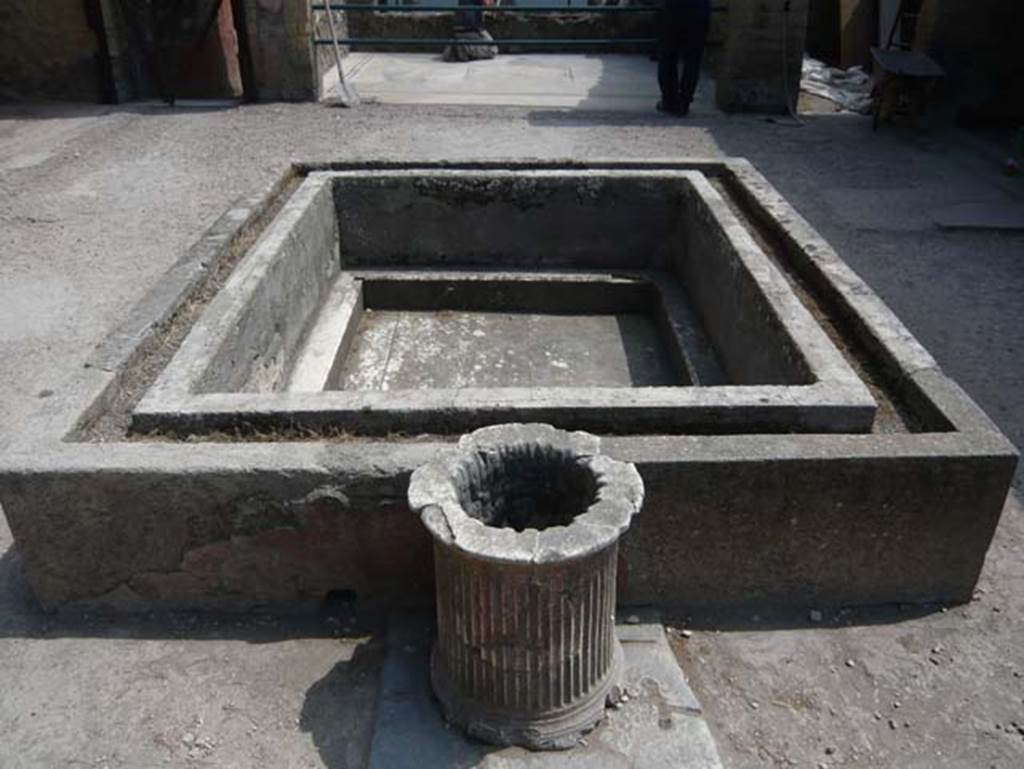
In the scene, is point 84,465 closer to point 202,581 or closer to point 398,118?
point 202,581

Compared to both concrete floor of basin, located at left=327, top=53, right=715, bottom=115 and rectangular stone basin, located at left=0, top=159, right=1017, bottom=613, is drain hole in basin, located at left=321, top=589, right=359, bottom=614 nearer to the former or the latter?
rectangular stone basin, located at left=0, top=159, right=1017, bottom=613

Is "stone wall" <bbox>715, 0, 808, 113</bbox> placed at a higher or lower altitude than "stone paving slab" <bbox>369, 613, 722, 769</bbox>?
higher

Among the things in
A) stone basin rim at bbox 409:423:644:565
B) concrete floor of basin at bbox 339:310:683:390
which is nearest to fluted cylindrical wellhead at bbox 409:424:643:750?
stone basin rim at bbox 409:423:644:565

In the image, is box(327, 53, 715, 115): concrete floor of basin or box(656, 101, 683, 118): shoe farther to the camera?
box(327, 53, 715, 115): concrete floor of basin

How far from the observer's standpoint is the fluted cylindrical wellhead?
2637 mm

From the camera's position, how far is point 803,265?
4949 mm

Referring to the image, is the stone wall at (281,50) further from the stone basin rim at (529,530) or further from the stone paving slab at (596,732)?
the stone paving slab at (596,732)

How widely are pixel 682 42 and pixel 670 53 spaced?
0.65 ft

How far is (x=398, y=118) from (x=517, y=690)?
949cm

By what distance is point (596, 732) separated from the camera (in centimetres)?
295

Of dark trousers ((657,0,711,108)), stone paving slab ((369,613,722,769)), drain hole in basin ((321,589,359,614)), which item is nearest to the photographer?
stone paving slab ((369,613,722,769))

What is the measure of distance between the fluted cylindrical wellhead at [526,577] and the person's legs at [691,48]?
9.26 m

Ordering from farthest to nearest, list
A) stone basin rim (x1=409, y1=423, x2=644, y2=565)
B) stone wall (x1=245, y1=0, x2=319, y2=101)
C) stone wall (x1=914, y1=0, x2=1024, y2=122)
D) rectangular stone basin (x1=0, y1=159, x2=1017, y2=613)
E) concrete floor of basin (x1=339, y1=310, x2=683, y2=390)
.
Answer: stone wall (x1=245, y1=0, x2=319, y2=101)
stone wall (x1=914, y1=0, x2=1024, y2=122)
concrete floor of basin (x1=339, y1=310, x2=683, y2=390)
rectangular stone basin (x1=0, y1=159, x2=1017, y2=613)
stone basin rim (x1=409, y1=423, x2=644, y2=565)

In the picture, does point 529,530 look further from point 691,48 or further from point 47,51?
point 47,51
